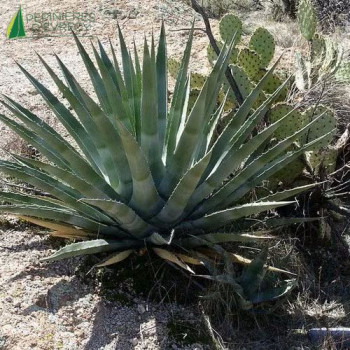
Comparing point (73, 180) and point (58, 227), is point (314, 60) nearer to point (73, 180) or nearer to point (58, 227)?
point (58, 227)

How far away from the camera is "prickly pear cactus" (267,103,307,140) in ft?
11.9

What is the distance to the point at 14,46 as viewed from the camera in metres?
5.65

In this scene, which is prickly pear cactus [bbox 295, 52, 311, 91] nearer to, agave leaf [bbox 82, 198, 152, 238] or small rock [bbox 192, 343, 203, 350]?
agave leaf [bbox 82, 198, 152, 238]

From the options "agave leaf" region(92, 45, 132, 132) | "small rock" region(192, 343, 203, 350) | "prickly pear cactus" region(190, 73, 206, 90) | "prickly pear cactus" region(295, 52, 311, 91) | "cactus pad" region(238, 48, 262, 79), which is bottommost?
"small rock" region(192, 343, 203, 350)

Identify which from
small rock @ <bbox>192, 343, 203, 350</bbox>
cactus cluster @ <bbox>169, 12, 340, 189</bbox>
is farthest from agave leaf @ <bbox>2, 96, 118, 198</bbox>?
cactus cluster @ <bbox>169, 12, 340, 189</bbox>

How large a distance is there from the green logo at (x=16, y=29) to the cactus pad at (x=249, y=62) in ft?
8.58

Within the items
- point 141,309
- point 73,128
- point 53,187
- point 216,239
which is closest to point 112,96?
point 73,128

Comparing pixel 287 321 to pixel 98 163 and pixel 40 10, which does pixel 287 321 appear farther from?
pixel 40 10

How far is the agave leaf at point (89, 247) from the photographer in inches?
104

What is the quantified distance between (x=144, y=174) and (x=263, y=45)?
2341 mm

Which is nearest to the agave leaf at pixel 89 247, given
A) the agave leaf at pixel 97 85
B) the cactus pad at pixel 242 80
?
the agave leaf at pixel 97 85

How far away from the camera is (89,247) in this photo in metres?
2.71

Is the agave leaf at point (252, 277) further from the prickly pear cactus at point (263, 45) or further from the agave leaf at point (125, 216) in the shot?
the prickly pear cactus at point (263, 45)

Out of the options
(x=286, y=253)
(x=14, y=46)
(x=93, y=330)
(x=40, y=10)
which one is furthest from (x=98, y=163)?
(x=40, y=10)
